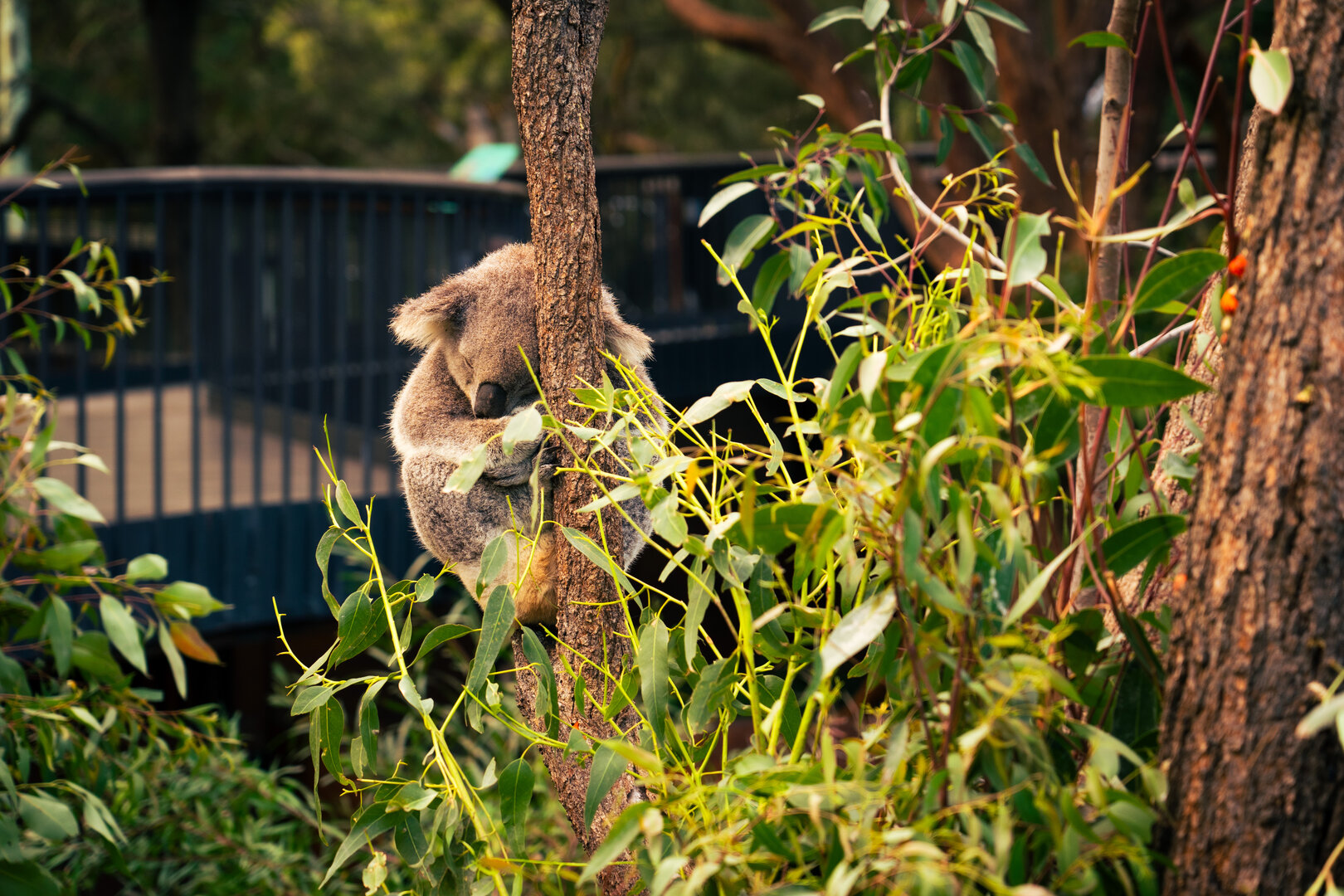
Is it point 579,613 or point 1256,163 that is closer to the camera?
point 1256,163

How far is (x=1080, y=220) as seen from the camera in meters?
0.84

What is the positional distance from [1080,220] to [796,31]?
20.1 ft

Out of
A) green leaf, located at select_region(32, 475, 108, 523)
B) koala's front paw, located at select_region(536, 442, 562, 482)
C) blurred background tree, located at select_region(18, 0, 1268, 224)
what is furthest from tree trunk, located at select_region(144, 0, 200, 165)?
koala's front paw, located at select_region(536, 442, 562, 482)

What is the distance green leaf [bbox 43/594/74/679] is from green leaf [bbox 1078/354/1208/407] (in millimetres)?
1638

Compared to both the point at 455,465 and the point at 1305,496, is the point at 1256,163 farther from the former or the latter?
the point at 455,465

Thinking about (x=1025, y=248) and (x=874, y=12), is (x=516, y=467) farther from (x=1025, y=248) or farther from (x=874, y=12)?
(x=1025, y=248)

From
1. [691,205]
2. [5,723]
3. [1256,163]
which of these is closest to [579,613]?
[1256,163]

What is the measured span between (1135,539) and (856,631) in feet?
0.88

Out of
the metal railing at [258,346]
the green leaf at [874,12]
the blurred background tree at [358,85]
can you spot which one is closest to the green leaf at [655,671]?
the green leaf at [874,12]

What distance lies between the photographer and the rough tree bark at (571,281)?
47.9 inches

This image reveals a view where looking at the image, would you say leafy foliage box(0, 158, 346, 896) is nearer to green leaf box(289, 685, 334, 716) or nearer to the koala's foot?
the koala's foot

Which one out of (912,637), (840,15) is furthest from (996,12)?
(912,637)

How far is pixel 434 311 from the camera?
1.75 metres

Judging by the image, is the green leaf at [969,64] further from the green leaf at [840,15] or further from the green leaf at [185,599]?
the green leaf at [185,599]
